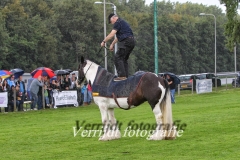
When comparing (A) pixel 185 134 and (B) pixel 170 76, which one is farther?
(B) pixel 170 76

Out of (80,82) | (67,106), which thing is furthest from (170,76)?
(80,82)

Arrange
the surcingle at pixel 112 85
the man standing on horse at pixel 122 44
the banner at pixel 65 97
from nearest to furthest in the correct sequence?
the surcingle at pixel 112 85
the man standing on horse at pixel 122 44
the banner at pixel 65 97

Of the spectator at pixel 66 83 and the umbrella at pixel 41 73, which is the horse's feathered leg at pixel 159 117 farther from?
the umbrella at pixel 41 73

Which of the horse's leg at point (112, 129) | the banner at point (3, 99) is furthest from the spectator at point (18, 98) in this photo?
the horse's leg at point (112, 129)

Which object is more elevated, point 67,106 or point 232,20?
point 232,20

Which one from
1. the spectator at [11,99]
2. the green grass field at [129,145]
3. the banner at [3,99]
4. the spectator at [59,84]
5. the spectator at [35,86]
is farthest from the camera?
the spectator at [59,84]

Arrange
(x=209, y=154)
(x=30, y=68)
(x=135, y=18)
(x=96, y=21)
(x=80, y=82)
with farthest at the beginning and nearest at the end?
1. (x=135, y=18)
2. (x=96, y=21)
3. (x=30, y=68)
4. (x=80, y=82)
5. (x=209, y=154)

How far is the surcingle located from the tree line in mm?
44424

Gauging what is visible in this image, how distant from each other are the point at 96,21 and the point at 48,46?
949 centimetres

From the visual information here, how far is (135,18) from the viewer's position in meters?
110

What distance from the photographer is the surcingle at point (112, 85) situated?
1634cm

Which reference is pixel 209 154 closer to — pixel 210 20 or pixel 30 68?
pixel 30 68

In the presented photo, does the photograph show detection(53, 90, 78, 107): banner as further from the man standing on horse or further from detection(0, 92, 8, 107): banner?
the man standing on horse

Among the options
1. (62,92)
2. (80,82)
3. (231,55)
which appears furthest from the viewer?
(231,55)
